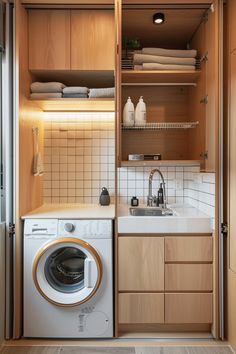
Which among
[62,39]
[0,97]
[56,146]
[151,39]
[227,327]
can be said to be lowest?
[227,327]

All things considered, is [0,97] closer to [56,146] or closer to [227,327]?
[56,146]

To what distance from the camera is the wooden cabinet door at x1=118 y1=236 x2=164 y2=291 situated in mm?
2023

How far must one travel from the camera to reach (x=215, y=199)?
2.01 meters

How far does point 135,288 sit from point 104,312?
0.28 meters

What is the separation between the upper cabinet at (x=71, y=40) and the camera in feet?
7.17

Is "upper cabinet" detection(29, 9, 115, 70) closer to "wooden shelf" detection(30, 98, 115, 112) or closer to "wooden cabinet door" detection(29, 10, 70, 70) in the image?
"wooden cabinet door" detection(29, 10, 70, 70)

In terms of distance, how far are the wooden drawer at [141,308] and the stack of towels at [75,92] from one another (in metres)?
1.58

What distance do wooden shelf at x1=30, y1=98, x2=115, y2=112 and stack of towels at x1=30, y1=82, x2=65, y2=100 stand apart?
4cm

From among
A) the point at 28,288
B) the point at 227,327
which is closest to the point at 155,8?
the point at 28,288

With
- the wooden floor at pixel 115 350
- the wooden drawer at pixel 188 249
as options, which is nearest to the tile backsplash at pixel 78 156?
the wooden drawer at pixel 188 249

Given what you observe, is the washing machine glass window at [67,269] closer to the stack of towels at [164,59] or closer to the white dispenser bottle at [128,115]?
the white dispenser bottle at [128,115]

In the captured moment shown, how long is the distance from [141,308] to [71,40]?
212 centimetres

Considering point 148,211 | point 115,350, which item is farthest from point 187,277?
point 115,350

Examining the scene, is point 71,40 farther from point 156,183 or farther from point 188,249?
point 188,249
